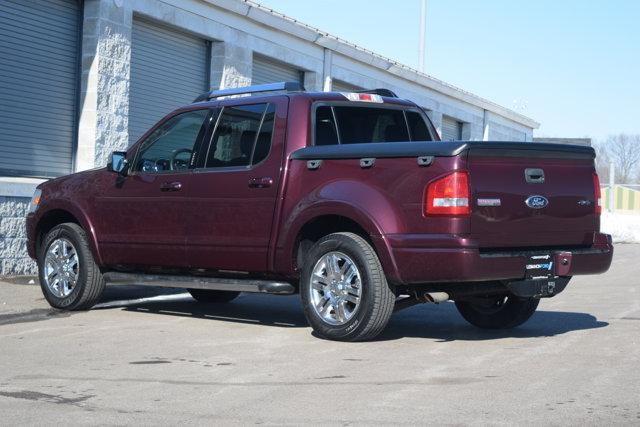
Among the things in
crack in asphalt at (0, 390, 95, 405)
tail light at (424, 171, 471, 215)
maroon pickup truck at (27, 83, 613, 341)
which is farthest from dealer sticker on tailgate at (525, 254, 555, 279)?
crack in asphalt at (0, 390, 95, 405)

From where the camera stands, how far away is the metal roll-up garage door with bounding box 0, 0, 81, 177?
546 inches

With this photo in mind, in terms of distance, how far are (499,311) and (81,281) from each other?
4.02 meters

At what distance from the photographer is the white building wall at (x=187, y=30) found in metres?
A: 13.4

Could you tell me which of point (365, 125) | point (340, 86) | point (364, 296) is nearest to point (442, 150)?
point (364, 296)

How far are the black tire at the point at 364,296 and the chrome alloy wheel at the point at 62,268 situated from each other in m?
3.11

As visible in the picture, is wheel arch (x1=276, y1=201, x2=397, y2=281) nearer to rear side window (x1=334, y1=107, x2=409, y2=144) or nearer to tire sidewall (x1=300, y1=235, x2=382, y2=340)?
tire sidewall (x1=300, y1=235, x2=382, y2=340)

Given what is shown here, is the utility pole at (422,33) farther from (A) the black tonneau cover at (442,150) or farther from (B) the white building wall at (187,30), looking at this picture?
(A) the black tonneau cover at (442,150)

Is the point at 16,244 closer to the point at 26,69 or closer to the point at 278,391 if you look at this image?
the point at 26,69

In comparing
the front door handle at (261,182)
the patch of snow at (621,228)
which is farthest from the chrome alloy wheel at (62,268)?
the patch of snow at (621,228)

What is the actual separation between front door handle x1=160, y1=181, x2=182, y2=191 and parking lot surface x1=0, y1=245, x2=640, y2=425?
48.4 inches

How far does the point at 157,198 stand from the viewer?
951 cm

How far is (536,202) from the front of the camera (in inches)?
310

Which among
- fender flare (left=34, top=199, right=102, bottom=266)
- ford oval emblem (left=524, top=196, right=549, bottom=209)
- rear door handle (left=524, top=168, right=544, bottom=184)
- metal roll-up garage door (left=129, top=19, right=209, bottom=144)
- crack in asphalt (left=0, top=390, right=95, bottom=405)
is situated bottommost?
crack in asphalt (left=0, top=390, right=95, bottom=405)

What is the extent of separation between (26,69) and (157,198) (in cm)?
560
